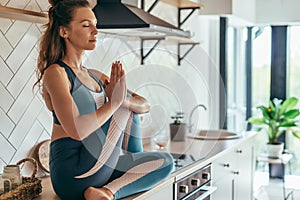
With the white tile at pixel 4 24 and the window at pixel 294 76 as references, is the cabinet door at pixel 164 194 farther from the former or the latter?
the window at pixel 294 76

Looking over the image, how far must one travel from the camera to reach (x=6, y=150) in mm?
2236

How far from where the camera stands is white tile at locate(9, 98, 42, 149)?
2289 mm

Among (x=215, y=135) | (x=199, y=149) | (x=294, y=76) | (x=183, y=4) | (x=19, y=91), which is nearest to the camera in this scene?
(x=19, y=91)

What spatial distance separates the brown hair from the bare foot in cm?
51

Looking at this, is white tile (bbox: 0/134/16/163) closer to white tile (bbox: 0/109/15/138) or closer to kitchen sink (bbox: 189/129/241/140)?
white tile (bbox: 0/109/15/138)

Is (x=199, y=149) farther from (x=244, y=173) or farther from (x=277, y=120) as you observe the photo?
(x=277, y=120)

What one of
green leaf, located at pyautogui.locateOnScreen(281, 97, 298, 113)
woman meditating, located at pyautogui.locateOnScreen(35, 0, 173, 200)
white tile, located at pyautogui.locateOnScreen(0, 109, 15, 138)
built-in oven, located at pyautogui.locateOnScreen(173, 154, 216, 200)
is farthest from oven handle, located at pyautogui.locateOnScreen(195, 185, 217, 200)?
green leaf, located at pyautogui.locateOnScreen(281, 97, 298, 113)

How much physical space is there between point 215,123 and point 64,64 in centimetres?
295

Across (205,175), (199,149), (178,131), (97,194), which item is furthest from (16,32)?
(178,131)

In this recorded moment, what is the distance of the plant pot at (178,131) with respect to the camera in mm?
3586

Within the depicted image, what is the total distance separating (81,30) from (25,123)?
608mm

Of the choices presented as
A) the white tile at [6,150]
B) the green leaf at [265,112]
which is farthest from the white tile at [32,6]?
the green leaf at [265,112]

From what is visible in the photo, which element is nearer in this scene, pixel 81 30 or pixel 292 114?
pixel 81 30

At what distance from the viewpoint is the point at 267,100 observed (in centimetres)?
531
